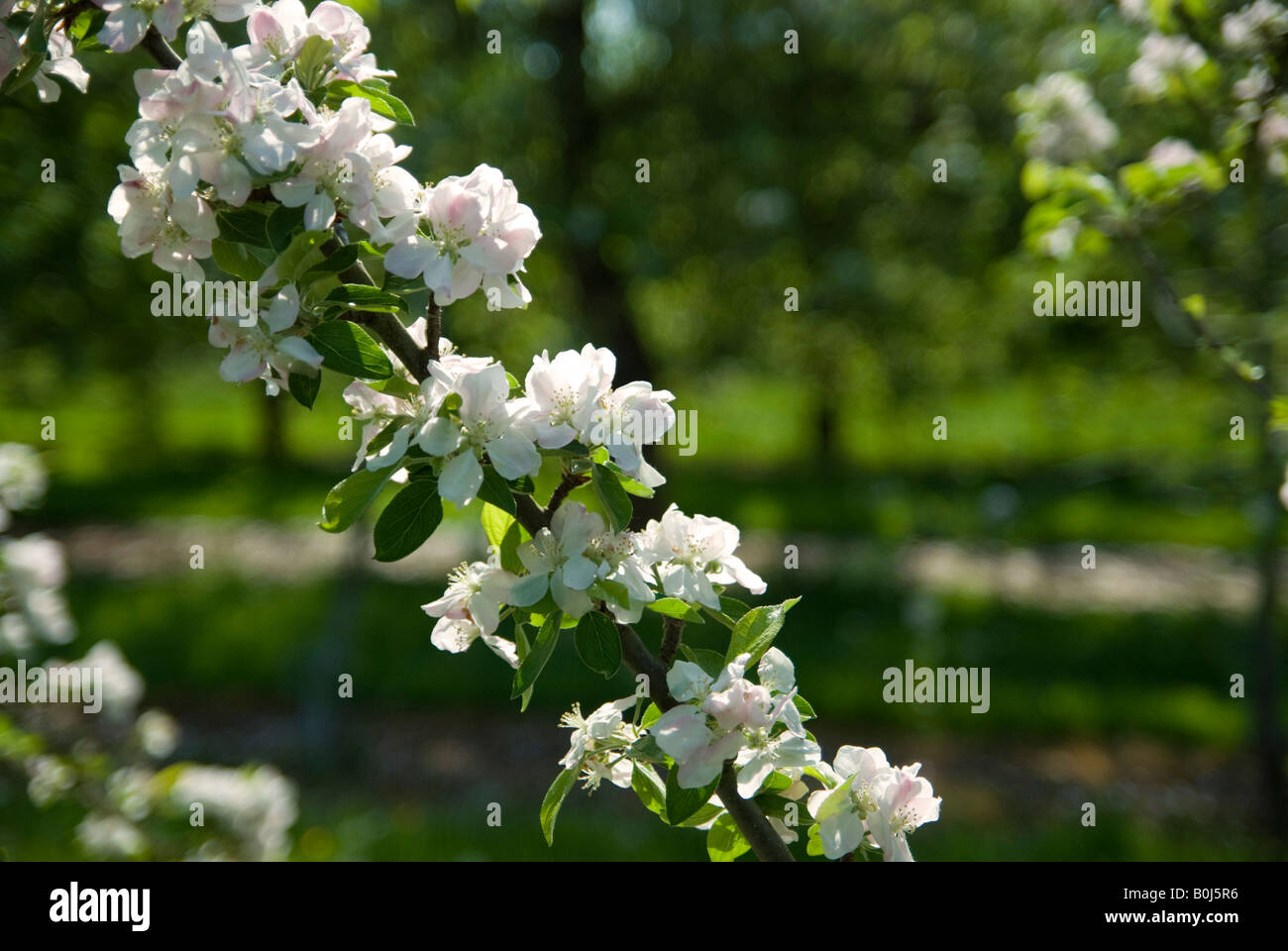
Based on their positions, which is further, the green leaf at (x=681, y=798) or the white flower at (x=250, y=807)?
the white flower at (x=250, y=807)

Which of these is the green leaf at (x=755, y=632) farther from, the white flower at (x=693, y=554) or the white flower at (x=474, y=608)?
the white flower at (x=474, y=608)

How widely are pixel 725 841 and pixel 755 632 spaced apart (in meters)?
0.20

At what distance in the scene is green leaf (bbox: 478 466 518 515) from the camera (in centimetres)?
83

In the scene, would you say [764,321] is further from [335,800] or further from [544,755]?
[335,800]

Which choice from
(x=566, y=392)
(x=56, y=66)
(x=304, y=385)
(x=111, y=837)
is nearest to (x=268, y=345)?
(x=304, y=385)

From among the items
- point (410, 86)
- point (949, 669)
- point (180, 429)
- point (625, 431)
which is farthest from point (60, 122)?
Answer: point (180, 429)

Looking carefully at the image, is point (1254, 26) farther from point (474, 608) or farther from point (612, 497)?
point (474, 608)

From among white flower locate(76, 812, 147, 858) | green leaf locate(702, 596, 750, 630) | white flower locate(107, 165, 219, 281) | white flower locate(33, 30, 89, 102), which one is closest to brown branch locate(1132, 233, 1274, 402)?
green leaf locate(702, 596, 750, 630)

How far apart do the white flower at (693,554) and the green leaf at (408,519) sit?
18 cm

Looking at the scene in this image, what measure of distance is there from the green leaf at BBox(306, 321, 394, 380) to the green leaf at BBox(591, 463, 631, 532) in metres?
0.19

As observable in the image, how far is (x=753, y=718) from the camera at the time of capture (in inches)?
32.6

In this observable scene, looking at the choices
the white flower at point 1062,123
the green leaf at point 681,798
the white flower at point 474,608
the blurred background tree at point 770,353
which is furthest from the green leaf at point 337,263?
the white flower at point 1062,123

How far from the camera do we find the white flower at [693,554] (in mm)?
891
